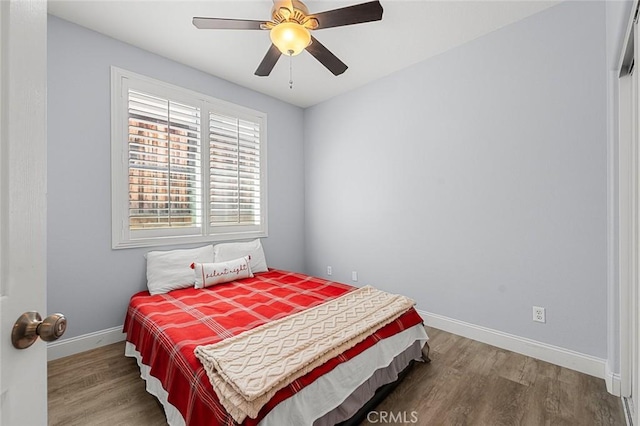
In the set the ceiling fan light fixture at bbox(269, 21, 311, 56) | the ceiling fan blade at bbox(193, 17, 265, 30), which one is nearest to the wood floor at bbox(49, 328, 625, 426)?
the ceiling fan light fixture at bbox(269, 21, 311, 56)

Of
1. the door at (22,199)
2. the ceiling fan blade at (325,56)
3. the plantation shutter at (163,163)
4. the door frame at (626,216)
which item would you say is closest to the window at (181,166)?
the plantation shutter at (163,163)

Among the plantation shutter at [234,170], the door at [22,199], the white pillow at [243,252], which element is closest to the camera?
the door at [22,199]

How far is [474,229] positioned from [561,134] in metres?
0.99

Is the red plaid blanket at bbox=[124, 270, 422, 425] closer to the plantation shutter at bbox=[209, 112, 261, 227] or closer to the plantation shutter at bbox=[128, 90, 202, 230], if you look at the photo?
the plantation shutter at bbox=[128, 90, 202, 230]

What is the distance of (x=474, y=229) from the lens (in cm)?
269

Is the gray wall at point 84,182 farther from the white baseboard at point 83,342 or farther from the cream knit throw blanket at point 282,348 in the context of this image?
the cream knit throw blanket at point 282,348

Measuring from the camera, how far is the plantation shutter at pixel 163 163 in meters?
2.77

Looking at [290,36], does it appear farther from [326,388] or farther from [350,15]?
[326,388]

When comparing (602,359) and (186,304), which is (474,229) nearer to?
(602,359)

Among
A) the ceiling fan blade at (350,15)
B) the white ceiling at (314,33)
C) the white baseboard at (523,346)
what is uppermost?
the white ceiling at (314,33)

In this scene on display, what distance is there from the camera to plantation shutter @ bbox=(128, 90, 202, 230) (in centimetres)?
277

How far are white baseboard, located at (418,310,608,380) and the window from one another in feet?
7.95

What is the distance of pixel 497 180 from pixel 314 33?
2113mm

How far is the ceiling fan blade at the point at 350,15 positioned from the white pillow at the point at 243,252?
235 centimetres
